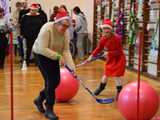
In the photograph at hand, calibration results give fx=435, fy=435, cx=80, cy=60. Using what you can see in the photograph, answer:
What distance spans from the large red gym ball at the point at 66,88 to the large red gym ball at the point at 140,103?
1275mm

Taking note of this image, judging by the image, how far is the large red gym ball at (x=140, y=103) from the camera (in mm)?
5535

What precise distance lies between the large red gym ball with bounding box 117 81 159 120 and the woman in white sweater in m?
0.82

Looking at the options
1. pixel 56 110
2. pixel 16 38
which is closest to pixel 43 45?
pixel 56 110

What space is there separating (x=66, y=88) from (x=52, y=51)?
1.49 meters

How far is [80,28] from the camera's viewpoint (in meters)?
13.8

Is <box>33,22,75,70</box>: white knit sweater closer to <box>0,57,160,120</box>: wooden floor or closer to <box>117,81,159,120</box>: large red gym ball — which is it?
<box>117,81,159,120</box>: large red gym ball

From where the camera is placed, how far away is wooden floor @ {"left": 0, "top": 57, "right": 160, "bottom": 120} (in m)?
6.06

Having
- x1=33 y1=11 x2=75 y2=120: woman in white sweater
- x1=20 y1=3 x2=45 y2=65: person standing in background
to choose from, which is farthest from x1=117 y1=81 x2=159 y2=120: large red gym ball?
x1=20 y1=3 x2=45 y2=65: person standing in background

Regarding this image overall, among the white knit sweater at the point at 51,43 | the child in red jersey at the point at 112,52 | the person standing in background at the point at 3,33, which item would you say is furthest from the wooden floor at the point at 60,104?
the person standing in background at the point at 3,33

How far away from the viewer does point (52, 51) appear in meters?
5.37

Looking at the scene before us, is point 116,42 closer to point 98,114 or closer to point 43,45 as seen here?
point 98,114

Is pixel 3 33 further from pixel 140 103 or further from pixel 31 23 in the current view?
pixel 140 103

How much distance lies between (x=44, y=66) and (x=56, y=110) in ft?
3.62

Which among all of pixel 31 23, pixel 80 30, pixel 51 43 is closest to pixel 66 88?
pixel 51 43
